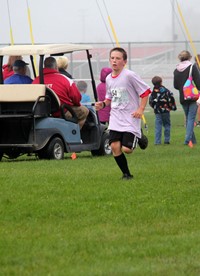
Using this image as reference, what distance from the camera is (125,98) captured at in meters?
12.8

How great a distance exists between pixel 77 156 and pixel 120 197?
25.9ft

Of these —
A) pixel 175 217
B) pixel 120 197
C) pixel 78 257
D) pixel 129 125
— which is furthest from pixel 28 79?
pixel 78 257

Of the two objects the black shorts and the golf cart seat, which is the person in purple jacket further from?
the black shorts

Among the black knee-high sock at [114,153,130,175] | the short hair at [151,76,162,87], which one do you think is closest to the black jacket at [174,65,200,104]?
the short hair at [151,76,162,87]

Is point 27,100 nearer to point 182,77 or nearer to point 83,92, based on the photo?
point 83,92

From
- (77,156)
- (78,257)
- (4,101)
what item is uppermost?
(78,257)

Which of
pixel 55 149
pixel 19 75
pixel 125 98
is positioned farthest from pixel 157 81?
pixel 125 98

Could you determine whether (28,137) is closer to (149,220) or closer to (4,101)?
(4,101)

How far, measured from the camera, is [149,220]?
949 centimetres

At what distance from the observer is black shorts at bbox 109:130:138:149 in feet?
41.6

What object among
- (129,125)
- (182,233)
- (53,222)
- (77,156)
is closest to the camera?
(182,233)

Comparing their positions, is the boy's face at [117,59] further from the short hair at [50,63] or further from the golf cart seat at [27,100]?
the short hair at [50,63]

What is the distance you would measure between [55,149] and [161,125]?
556 centimetres

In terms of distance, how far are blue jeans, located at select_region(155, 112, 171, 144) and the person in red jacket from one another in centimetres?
465
